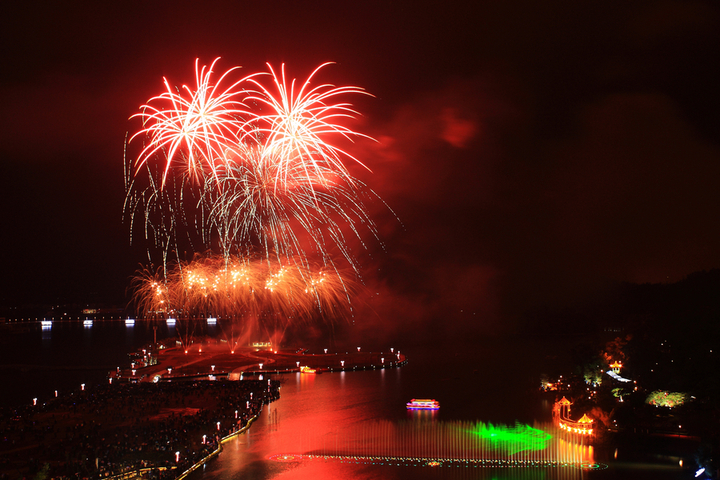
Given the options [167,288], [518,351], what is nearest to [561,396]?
[167,288]

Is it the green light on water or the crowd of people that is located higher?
the crowd of people

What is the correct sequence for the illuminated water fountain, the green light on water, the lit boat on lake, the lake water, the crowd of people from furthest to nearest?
the lit boat on lake, the green light on water, the illuminated water fountain, the lake water, the crowd of people

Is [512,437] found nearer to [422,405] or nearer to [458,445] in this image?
[458,445]

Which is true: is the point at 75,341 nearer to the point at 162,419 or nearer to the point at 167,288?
the point at 167,288

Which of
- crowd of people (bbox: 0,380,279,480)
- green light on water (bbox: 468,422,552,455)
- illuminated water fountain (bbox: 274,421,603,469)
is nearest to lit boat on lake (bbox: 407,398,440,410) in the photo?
illuminated water fountain (bbox: 274,421,603,469)

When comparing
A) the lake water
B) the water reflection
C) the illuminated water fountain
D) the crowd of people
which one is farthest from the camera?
the illuminated water fountain

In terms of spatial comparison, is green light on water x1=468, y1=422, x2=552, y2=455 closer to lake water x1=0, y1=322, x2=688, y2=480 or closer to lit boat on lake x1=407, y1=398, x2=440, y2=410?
lake water x1=0, y1=322, x2=688, y2=480
